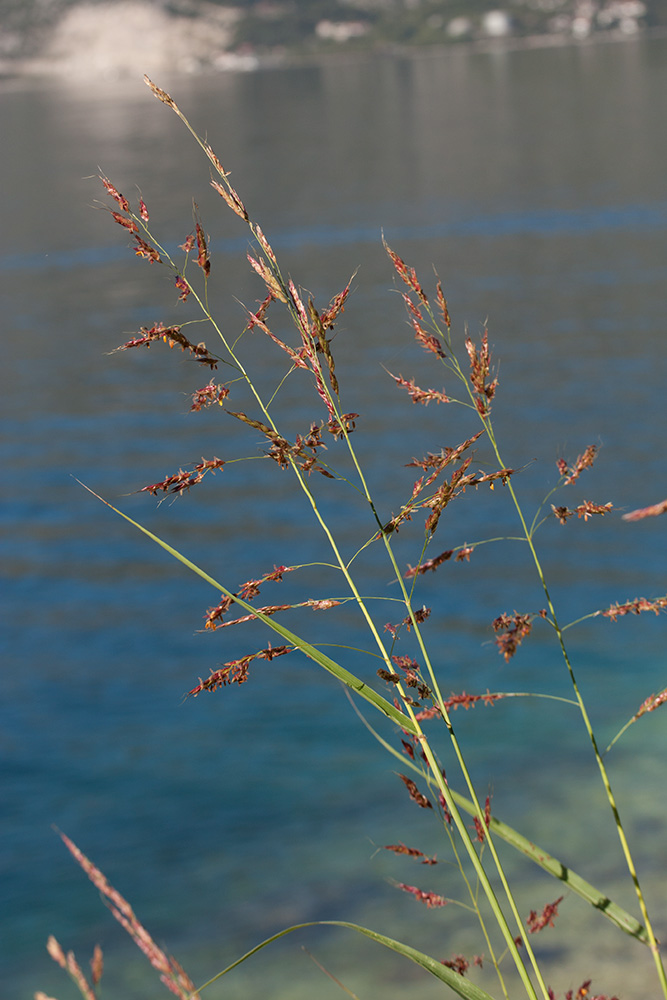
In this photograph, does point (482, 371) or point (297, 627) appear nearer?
point (482, 371)

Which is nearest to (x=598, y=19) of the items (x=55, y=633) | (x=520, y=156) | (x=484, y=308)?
(x=520, y=156)

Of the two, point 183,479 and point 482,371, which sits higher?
point 482,371

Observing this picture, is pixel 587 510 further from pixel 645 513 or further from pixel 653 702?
pixel 645 513

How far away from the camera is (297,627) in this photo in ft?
25.4

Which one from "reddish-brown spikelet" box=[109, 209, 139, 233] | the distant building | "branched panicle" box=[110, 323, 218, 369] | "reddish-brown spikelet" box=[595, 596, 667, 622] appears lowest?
the distant building

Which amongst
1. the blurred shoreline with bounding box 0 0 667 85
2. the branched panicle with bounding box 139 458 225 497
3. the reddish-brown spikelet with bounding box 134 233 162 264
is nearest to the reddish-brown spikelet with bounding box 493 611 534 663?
the branched panicle with bounding box 139 458 225 497

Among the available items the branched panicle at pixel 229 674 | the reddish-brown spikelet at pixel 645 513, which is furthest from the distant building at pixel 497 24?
the reddish-brown spikelet at pixel 645 513

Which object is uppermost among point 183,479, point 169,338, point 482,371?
point 169,338

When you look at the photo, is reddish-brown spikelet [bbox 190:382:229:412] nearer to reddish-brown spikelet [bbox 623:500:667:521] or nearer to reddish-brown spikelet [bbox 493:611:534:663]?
reddish-brown spikelet [bbox 493:611:534:663]

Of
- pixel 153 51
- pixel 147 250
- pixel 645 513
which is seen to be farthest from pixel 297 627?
pixel 153 51

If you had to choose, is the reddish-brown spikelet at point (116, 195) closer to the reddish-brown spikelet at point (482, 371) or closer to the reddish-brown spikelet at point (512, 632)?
the reddish-brown spikelet at point (482, 371)

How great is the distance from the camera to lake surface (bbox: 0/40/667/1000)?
461cm

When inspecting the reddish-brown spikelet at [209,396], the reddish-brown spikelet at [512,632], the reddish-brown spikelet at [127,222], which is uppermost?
the reddish-brown spikelet at [127,222]

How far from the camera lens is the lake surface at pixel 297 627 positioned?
A: 15.1ft
